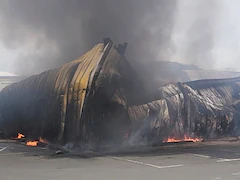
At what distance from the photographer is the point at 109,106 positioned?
11.7m

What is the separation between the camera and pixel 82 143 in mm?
11281

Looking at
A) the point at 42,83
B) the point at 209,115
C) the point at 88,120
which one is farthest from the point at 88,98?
the point at 209,115

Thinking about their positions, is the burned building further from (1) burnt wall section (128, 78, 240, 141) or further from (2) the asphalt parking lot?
(2) the asphalt parking lot

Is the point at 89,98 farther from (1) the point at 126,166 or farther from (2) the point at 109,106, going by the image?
(1) the point at 126,166

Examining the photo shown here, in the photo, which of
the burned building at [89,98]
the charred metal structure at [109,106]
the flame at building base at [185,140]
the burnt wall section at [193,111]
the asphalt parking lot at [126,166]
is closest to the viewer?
the asphalt parking lot at [126,166]

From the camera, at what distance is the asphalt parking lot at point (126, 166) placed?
6.91 m

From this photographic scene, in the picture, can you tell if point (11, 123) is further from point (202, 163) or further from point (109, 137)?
point (202, 163)

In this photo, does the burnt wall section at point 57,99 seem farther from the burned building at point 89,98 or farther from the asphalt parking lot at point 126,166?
the asphalt parking lot at point 126,166

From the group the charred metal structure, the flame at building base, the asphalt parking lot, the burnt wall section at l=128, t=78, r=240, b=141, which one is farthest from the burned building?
the flame at building base

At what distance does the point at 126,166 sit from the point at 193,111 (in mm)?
7026

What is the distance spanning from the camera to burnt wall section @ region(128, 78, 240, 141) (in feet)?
42.2

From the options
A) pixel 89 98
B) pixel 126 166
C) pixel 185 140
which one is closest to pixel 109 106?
pixel 89 98

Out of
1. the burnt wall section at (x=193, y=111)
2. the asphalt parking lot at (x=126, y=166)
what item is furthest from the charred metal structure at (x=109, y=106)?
the asphalt parking lot at (x=126, y=166)

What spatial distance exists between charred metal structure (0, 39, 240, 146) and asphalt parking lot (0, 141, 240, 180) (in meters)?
1.45
